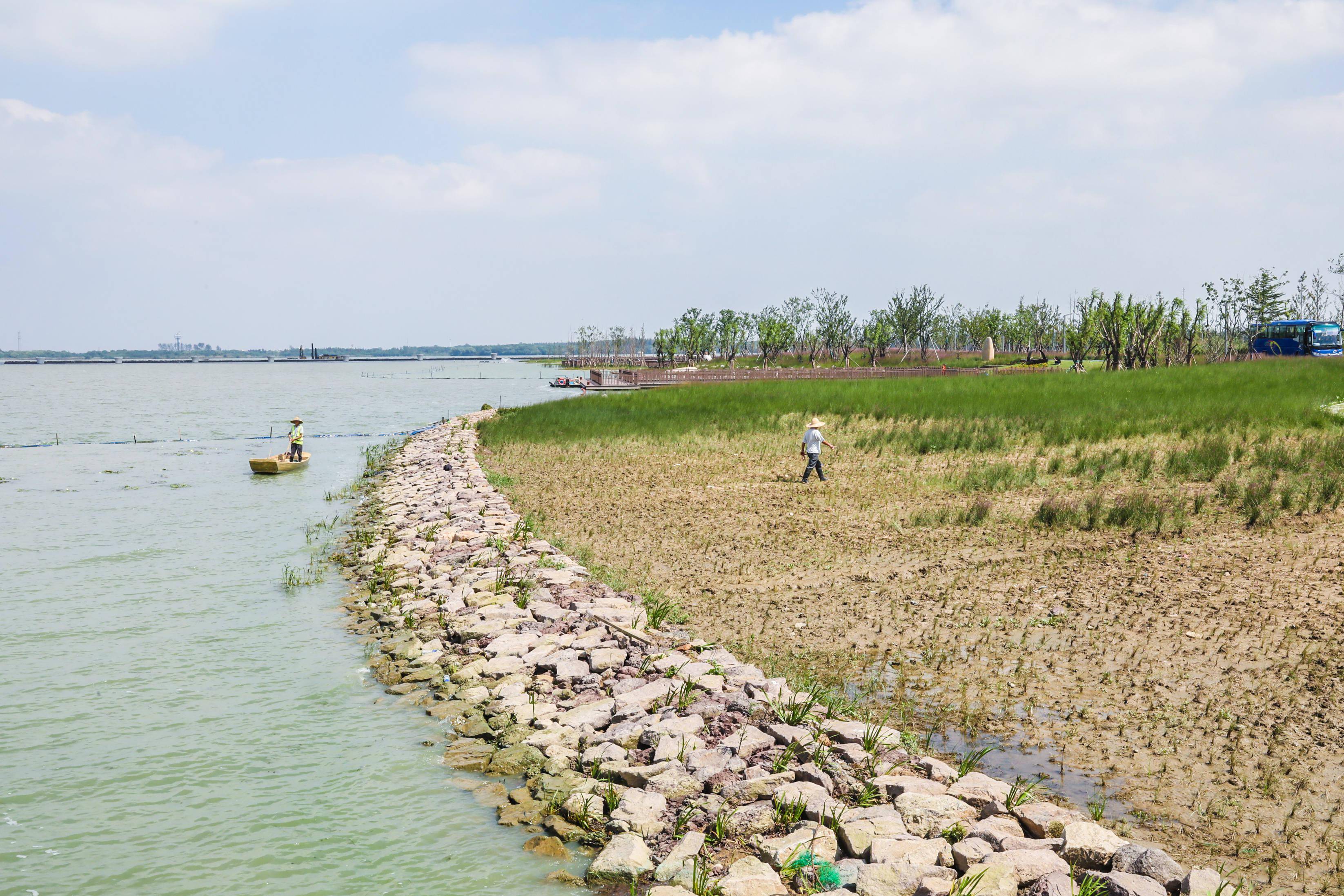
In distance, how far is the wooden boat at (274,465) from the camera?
26.0 metres

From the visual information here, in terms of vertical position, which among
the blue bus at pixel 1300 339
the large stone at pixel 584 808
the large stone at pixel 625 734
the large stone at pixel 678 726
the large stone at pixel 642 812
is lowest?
the large stone at pixel 584 808

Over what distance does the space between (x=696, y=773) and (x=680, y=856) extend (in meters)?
1.00

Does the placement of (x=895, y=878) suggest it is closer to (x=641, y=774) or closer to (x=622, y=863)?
(x=622, y=863)

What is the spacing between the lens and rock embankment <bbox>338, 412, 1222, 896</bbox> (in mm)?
5023

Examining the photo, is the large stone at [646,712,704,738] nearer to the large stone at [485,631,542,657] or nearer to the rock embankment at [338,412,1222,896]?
the rock embankment at [338,412,1222,896]

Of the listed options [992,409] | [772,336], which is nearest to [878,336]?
[772,336]

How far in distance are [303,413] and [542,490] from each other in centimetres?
4091

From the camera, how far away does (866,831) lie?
5414mm

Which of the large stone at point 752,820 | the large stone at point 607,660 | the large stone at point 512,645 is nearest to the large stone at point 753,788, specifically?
the large stone at point 752,820

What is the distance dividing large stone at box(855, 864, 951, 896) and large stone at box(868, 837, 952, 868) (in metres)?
0.06

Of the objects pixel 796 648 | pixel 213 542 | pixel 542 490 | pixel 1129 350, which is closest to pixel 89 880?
pixel 796 648

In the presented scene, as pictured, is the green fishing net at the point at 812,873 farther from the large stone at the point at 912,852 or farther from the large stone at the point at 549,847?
the large stone at the point at 549,847

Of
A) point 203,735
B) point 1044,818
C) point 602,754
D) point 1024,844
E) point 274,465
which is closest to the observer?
point 1024,844

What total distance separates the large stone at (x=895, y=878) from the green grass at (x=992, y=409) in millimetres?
15425
